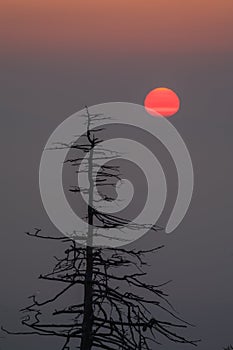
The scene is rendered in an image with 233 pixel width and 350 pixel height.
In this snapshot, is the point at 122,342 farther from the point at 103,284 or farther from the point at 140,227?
the point at 140,227

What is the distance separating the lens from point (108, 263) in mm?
11148

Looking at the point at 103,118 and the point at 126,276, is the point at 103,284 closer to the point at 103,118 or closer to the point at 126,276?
the point at 126,276

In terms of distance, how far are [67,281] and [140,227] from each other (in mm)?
1410

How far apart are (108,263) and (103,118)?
215 centimetres

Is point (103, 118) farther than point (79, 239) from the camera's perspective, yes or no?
No

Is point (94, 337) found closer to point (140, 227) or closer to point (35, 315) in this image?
point (35, 315)

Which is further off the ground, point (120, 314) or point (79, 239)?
point (79, 239)

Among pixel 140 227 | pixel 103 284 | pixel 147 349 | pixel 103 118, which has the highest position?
pixel 103 118

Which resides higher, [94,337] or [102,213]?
[102,213]

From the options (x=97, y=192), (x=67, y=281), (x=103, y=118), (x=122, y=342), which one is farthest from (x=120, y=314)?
(x=103, y=118)

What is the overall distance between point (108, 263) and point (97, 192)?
113 centimetres

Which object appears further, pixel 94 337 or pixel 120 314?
pixel 94 337

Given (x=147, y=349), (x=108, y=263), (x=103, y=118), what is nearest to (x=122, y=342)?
(x=147, y=349)

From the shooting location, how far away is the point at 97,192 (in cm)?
1155
